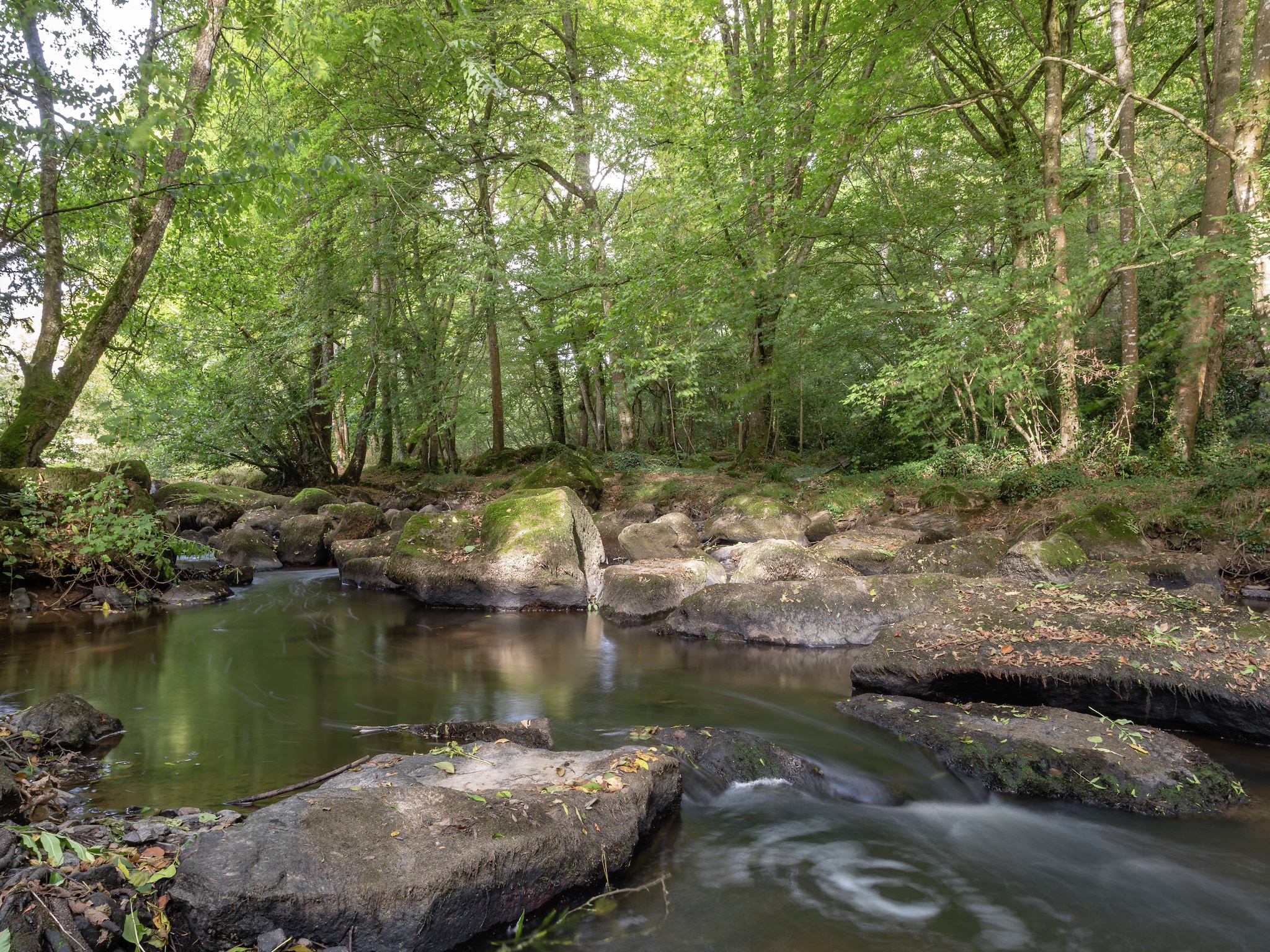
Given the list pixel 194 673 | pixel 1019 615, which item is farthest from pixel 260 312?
pixel 1019 615

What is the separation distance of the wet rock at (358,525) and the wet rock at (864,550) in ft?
30.9

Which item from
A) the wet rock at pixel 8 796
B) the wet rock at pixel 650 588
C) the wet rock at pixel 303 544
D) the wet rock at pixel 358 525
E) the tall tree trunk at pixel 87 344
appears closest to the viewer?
the wet rock at pixel 8 796

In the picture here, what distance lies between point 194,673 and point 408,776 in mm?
5144

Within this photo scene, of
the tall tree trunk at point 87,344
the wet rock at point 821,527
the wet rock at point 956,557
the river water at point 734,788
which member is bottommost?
the river water at point 734,788

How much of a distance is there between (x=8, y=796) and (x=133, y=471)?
10492 millimetres

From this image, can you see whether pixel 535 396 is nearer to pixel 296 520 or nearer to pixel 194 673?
pixel 296 520

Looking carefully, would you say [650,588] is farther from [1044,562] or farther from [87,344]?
[87,344]

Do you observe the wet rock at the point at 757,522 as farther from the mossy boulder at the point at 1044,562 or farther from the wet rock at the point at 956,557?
the mossy boulder at the point at 1044,562

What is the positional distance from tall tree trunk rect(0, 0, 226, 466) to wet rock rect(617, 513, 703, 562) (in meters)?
8.21

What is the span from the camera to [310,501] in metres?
16.9

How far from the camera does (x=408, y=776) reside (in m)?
3.61

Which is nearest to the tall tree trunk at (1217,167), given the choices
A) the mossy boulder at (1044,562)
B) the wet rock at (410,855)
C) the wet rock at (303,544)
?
the mossy boulder at (1044,562)

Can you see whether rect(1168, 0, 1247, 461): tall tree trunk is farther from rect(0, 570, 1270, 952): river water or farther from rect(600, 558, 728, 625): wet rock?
A: rect(0, 570, 1270, 952): river water

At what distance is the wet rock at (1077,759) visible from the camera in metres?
4.16
